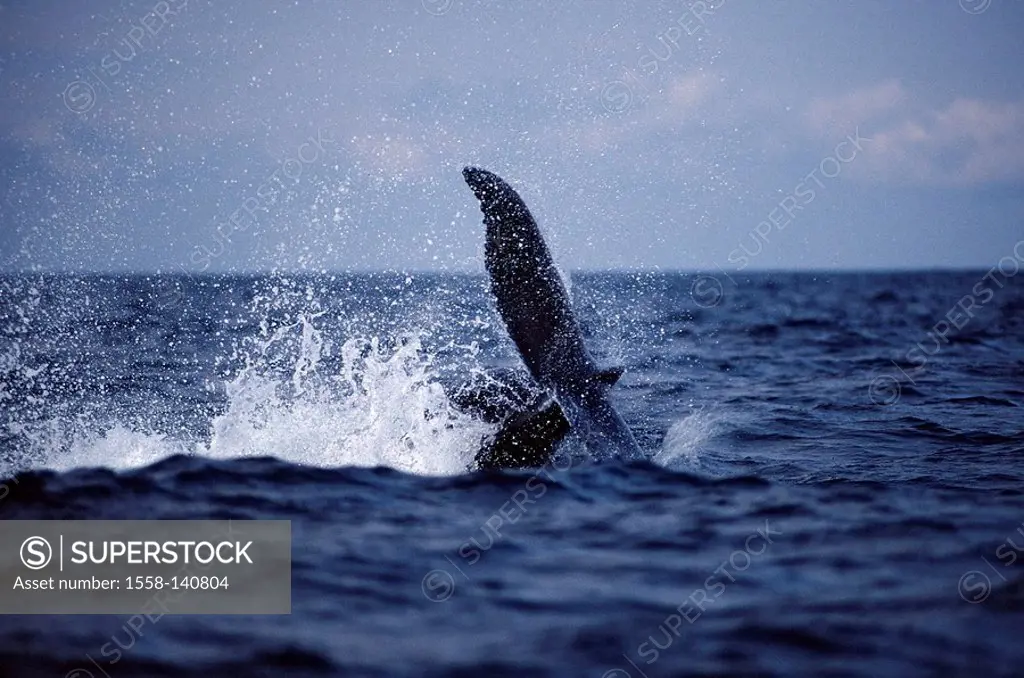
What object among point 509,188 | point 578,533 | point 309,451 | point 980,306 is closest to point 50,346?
point 309,451

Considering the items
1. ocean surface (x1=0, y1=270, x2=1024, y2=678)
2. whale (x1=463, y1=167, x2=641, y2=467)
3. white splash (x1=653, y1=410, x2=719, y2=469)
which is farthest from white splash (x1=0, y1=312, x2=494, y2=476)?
white splash (x1=653, y1=410, x2=719, y2=469)

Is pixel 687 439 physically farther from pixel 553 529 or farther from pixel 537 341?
pixel 553 529

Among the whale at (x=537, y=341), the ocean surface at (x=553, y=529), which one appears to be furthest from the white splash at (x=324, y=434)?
the whale at (x=537, y=341)

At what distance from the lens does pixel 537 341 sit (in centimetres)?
955

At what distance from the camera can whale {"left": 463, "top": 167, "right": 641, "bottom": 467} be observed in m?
9.49

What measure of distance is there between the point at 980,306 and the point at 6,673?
Result: 70.9 m

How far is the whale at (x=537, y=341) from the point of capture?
31.1 ft

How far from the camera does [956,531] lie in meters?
8.20

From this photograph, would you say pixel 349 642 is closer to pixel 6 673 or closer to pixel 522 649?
pixel 522 649

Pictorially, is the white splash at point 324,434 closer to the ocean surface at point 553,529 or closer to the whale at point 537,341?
the ocean surface at point 553,529

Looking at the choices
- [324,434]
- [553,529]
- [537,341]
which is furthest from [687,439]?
[553,529]

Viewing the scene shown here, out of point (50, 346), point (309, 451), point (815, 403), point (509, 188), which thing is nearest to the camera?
point (509, 188)

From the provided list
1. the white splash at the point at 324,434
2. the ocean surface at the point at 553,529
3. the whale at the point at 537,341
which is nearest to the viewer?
the ocean surface at the point at 553,529

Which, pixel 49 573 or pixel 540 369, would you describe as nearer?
pixel 49 573
